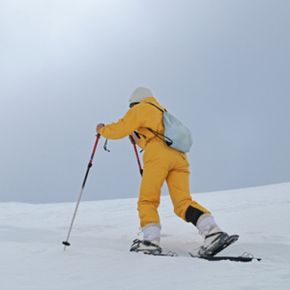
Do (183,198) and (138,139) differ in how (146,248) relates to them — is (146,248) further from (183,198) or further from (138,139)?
(138,139)

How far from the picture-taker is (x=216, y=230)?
4664mm

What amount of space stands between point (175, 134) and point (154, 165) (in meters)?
0.43

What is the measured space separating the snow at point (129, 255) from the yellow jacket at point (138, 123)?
1.30m

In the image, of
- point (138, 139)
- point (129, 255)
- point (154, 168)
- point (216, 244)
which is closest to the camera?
point (129, 255)

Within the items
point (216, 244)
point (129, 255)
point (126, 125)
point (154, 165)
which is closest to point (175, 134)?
point (154, 165)

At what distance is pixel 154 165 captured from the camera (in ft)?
16.6

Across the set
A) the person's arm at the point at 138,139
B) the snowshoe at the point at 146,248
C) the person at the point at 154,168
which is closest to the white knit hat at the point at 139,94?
the person at the point at 154,168

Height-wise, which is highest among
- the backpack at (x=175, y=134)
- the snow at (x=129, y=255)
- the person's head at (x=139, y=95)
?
the person's head at (x=139, y=95)

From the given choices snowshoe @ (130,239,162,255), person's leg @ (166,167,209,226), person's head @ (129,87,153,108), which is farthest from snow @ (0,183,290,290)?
person's head @ (129,87,153,108)

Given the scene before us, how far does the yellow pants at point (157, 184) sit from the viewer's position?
5008mm

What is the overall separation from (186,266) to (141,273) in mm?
367

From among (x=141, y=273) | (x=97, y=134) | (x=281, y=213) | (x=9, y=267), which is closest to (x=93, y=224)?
(x=97, y=134)

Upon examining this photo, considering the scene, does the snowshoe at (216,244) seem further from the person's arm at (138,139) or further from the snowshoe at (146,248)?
the person's arm at (138,139)

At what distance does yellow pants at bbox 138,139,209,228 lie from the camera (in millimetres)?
5008
